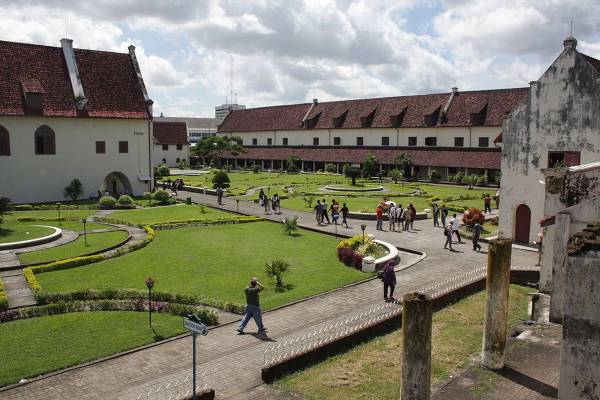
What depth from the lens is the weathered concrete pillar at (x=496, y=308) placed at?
428 inches

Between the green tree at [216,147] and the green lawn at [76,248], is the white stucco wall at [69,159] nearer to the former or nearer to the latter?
the green lawn at [76,248]

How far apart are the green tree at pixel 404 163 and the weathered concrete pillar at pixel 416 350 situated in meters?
44.6

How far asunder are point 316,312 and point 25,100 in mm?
27674

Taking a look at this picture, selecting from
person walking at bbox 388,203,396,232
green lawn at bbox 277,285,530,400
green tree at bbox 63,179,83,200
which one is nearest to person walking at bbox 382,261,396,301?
green lawn at bbox 277,285,530,400

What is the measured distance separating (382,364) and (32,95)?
30745mm

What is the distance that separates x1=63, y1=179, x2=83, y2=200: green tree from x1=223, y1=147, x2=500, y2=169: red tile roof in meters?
31.5

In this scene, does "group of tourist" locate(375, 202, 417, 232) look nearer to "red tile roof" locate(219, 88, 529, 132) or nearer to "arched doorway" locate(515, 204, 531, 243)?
"arched doorway" locate(515, 204, 531, 243)

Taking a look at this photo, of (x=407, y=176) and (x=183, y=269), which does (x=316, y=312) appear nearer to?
(x=183, y=269)

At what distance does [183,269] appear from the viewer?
17.7m

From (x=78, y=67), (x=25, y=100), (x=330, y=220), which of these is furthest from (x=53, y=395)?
(x=78, y=67)

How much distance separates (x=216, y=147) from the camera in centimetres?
6806

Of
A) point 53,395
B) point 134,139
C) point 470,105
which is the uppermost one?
point 470,105

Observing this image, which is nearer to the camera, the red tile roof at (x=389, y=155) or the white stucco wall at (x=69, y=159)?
the white stucco wall at (x=69, y=159)

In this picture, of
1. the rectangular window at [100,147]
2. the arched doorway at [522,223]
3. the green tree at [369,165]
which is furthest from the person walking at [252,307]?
the green tree at [369,165]
